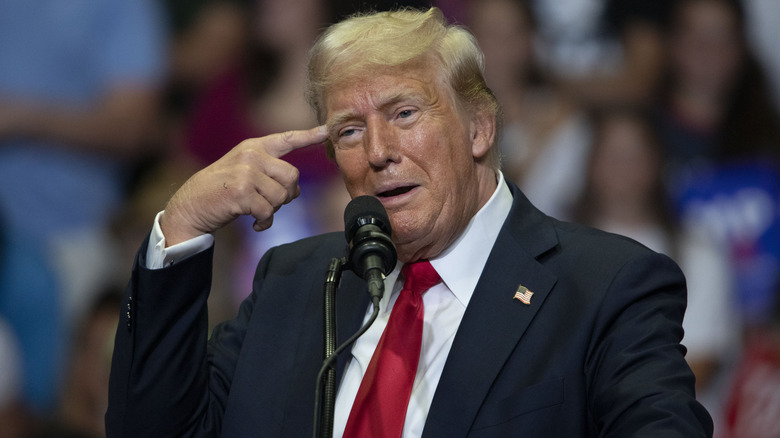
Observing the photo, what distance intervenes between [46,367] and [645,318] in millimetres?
3115

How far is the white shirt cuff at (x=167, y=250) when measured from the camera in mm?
1970

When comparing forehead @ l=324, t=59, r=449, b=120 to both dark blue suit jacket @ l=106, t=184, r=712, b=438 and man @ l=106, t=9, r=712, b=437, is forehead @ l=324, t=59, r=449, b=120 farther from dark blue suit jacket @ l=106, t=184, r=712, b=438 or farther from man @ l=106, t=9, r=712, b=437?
dark blue suit jacket @ l=106, t=184, r=712, b=438

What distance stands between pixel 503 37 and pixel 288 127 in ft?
3.63

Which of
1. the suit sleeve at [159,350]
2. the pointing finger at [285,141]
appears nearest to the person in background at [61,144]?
the suit sleeve at [159,350]

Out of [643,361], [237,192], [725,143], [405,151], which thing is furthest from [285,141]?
[725,143]

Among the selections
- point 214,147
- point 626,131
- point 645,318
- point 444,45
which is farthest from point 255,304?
point 626,131

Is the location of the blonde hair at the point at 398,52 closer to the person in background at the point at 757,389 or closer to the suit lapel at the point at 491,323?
the suit lapel at the point at 491,323

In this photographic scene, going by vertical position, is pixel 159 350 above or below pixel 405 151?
below

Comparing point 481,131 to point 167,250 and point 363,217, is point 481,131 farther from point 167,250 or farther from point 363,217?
point 167,250

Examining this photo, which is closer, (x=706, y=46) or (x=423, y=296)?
(x=423, y=296)

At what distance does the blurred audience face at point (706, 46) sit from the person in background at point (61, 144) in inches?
96.7

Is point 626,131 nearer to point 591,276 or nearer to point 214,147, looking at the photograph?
point 214,147

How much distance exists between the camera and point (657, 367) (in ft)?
5.65

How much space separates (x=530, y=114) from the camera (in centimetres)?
429
